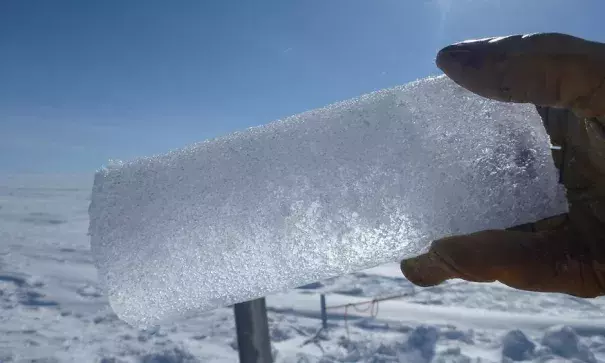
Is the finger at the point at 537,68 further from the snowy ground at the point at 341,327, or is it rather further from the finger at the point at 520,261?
the snowy ground at the point at 341,327

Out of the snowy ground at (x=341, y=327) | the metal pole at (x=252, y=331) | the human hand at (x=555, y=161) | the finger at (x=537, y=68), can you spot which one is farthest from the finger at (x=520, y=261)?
the snowy ground at (x=341, y=327)

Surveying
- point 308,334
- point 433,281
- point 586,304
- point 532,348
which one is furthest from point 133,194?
point 586,304

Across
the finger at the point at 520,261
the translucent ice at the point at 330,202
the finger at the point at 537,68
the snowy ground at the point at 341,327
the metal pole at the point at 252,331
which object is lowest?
the snowy ground at the point at 341,327

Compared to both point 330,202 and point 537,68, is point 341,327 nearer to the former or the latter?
point 330,202

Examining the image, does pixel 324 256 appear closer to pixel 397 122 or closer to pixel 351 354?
pixel 397 122

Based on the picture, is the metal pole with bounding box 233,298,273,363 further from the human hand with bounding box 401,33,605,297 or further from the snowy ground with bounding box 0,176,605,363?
the snowy ground with bounding box 0,176,605,363

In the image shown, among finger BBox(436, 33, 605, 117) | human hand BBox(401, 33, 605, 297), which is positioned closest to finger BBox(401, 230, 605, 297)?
human hand BBox(401, 33, 605, 297)

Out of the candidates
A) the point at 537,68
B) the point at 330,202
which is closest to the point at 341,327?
the point at 330,202
